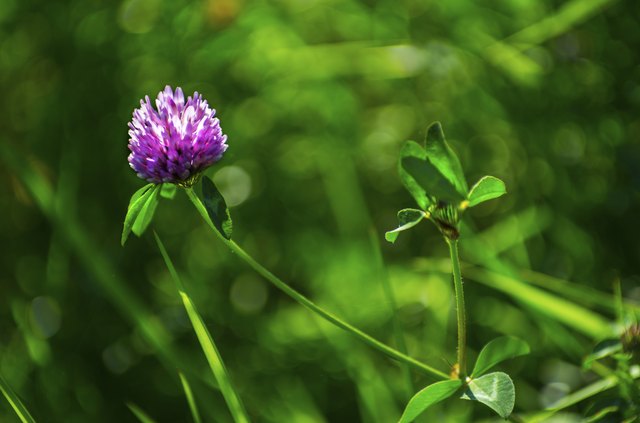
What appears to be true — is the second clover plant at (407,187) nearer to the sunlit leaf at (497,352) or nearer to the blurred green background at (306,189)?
the sunlit leaf at (497,352)

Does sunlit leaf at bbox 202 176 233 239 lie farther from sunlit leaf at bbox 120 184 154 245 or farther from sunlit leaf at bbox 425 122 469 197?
sunlit leaf at bbox 425 122 469 197

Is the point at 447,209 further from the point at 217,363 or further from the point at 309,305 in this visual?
the point at 217,363

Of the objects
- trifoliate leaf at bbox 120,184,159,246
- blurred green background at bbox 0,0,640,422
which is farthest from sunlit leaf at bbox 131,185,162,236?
blurred green background at bbox 0,0,640,422

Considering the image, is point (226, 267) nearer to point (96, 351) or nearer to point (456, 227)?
point (96, 351)

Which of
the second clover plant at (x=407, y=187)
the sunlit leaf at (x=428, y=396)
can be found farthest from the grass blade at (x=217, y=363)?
the sunlit leaf at (x=428, y=396)

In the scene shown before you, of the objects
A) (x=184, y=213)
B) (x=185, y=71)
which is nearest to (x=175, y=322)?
(x=184, y=213)
